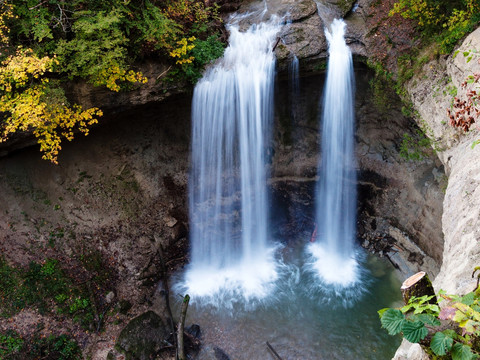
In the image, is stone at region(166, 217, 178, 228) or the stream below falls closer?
the stream below falls

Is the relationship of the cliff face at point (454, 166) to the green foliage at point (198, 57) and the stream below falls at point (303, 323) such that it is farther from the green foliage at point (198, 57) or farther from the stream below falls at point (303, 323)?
the green foliage at point (198, 57)

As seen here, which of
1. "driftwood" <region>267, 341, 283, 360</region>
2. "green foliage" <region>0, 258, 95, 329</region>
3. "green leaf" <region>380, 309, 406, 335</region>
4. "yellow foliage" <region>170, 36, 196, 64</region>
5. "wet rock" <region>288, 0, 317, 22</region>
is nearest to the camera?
"green leaf" <region>380, 309, 406, 335</region>

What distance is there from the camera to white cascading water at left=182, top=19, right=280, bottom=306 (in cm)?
941

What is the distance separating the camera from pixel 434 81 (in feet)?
24.5

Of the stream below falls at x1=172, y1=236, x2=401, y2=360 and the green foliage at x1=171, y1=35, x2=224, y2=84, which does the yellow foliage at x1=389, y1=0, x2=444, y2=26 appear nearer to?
the green foliage at x1=171, y1=35, x2=224, y2=84

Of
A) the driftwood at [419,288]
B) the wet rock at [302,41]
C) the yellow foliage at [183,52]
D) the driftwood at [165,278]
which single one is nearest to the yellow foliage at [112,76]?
the yellow foliage at [183,52]

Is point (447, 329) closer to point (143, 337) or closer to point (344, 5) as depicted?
point (143, 337)

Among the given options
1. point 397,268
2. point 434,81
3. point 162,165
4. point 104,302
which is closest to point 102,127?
point 162,165

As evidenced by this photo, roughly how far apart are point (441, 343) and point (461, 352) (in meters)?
0.12

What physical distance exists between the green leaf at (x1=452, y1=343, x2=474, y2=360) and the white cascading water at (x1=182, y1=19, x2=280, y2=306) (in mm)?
7760

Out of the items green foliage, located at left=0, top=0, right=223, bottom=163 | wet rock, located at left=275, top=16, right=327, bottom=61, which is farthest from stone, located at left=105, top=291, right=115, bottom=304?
wet rock, located at left=275, top=16, right=327, bottom=61

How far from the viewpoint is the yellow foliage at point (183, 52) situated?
8364 millimetres

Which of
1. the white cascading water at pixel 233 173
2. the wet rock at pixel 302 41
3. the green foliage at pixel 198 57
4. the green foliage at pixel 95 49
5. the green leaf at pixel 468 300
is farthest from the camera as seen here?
the white cascading water at pixel 233 173

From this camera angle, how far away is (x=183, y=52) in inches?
331
